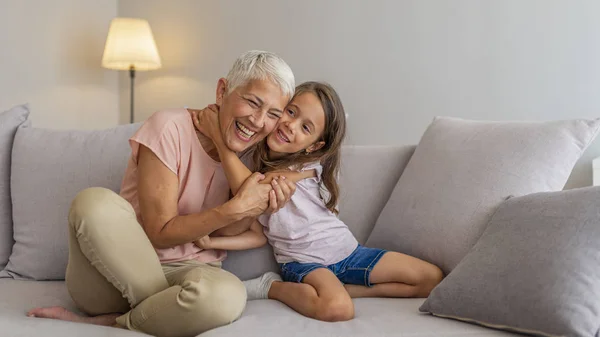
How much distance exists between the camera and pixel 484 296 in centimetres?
151

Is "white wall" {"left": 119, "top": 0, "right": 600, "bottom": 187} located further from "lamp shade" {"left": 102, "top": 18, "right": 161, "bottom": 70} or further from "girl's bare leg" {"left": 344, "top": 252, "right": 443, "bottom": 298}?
"girl's bare leg" {"left": 344, "top": 252, "right": 443, "bottom": 298}

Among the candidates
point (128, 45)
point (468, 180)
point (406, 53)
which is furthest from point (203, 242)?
point (128, 45)

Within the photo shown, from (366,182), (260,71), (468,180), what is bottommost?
(366,182)

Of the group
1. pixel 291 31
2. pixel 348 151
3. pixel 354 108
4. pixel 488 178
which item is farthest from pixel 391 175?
pixel 291 31

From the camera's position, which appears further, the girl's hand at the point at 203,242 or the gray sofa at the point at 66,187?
the gray sofa at the point at 66,187

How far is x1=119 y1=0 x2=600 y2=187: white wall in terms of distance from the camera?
10.0ft

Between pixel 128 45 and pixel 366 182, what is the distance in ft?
6.80

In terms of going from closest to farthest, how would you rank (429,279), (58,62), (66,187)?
(429,279) < (66,187) < (58,62)

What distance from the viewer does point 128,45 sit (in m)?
3.74

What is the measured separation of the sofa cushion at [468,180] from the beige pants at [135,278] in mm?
583

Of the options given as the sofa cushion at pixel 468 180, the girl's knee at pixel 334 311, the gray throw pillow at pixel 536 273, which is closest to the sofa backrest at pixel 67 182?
the sofa cushion at pixel 468 180

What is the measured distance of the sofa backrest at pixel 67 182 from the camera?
2.07m

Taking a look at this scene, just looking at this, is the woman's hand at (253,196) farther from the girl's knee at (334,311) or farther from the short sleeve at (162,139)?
the girl's knee at (334,311)

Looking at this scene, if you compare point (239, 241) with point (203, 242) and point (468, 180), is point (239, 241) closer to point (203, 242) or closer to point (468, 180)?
point (203, 242)
